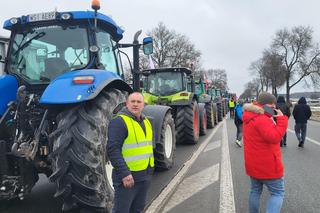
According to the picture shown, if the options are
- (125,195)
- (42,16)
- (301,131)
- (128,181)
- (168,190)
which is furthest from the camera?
(301,131)

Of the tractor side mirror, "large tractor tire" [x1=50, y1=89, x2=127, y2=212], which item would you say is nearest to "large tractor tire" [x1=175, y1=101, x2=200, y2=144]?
the tractor side mirror

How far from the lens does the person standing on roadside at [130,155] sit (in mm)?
3381

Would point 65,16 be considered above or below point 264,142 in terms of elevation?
above

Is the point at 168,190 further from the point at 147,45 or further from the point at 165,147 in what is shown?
the point at 147,45

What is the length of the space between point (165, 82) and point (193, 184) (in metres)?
7.00

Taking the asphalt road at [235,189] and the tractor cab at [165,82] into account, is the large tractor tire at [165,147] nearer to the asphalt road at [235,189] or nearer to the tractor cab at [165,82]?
the asphalt road at [235,189]

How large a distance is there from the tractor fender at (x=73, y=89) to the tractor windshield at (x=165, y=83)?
8.38 metres

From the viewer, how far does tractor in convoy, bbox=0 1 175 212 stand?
4.09m

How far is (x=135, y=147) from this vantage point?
3518 mm

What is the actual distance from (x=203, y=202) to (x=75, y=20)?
320cm

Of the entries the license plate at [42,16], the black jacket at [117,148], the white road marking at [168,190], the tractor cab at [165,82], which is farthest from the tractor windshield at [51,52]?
the tractor cab at [165,82]

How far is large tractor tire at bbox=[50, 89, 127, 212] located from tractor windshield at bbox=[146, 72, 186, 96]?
29.0 feet

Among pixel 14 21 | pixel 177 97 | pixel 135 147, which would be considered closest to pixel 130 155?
pixel 135 147

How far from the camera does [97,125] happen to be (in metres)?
4.18
